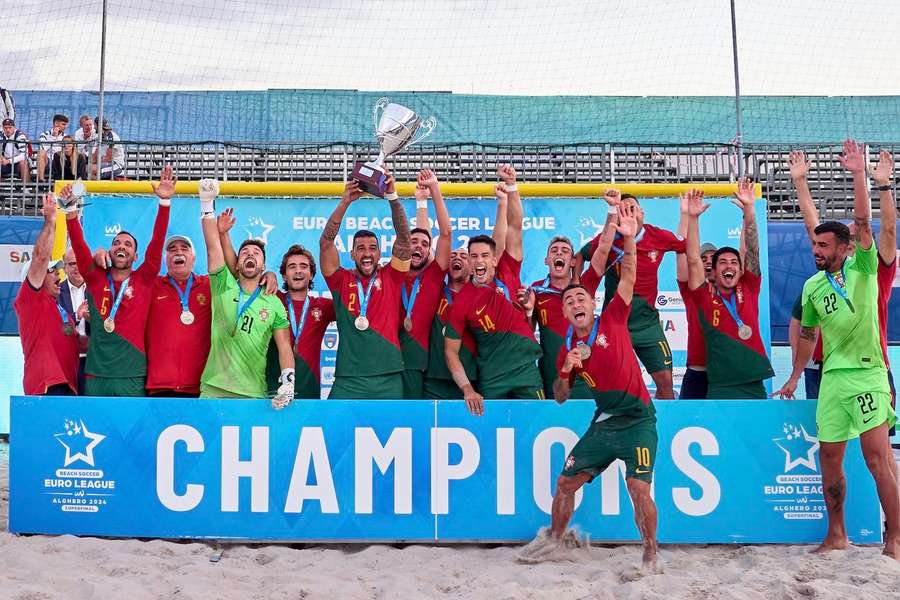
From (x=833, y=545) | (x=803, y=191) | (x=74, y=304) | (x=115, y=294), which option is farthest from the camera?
(x=74, y=304)

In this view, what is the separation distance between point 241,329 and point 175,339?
0.48 metres

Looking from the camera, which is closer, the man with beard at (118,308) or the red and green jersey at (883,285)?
the red and green jersey at (883,285)

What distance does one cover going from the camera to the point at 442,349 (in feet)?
18.4

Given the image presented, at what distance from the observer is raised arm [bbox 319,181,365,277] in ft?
17.6

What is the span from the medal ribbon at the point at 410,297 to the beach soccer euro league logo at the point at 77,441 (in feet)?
6.62

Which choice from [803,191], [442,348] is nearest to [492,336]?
[442,348]

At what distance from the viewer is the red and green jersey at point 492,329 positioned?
211 inches

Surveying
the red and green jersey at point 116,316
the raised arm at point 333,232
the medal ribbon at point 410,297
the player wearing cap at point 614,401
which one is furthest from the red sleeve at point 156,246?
the player wearing cap at point 614,401

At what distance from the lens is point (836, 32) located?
1120cm

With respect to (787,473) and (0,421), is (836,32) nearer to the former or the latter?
(787,473)

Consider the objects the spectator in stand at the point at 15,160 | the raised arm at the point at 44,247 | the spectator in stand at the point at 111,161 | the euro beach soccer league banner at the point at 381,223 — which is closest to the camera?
the raised arm at the point at 44,247

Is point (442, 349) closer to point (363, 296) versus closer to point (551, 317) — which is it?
point (363, 296)

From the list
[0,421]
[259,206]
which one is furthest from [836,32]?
[0,421]

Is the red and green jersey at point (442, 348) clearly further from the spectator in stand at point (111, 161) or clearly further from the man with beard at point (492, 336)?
the spectator in stand at point (111, 161)
